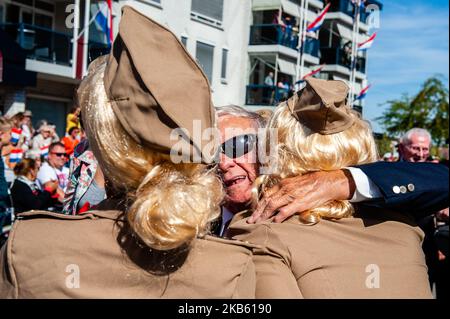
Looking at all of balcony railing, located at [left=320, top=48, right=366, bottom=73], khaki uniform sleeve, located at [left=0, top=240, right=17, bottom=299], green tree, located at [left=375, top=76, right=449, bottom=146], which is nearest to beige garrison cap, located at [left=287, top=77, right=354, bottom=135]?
khaki uniform sleeve, located at [left=0, top=240, right=17, bottom=299]

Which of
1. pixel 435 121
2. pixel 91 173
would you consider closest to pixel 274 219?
pixel 91 173

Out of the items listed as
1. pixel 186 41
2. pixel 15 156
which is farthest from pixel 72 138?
pixel 186 41

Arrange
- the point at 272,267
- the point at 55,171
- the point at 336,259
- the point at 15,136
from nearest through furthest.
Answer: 1. the point at 272,267
2. the point at 336,259
3. the point at 55,171
4. the point at 15,136

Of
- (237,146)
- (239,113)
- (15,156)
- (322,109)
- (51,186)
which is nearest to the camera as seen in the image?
(322,109)

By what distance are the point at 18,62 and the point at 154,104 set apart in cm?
1427

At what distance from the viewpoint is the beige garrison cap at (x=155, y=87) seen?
1425mm

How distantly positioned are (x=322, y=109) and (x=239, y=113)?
2.36ft

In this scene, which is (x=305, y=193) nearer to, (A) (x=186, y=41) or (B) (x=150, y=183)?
(B) (x=150, y=183)

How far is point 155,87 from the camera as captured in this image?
1422mm

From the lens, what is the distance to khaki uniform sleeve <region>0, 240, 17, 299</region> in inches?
56.9

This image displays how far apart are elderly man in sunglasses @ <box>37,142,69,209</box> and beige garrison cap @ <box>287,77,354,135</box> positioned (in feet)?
17.6

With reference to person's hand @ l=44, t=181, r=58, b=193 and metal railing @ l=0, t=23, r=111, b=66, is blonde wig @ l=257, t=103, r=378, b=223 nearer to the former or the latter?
person's hand @ l=44, t=181, r=58, b=193

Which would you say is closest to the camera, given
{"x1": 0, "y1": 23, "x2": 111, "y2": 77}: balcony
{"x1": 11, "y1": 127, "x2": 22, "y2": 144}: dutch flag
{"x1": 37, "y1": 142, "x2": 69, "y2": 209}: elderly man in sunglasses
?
{"x1": 37, "y1": 142, "x2": 69, "y2": 209}: elderly man in sunglasses

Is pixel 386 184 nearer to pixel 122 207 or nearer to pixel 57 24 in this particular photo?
pixel 122 207
